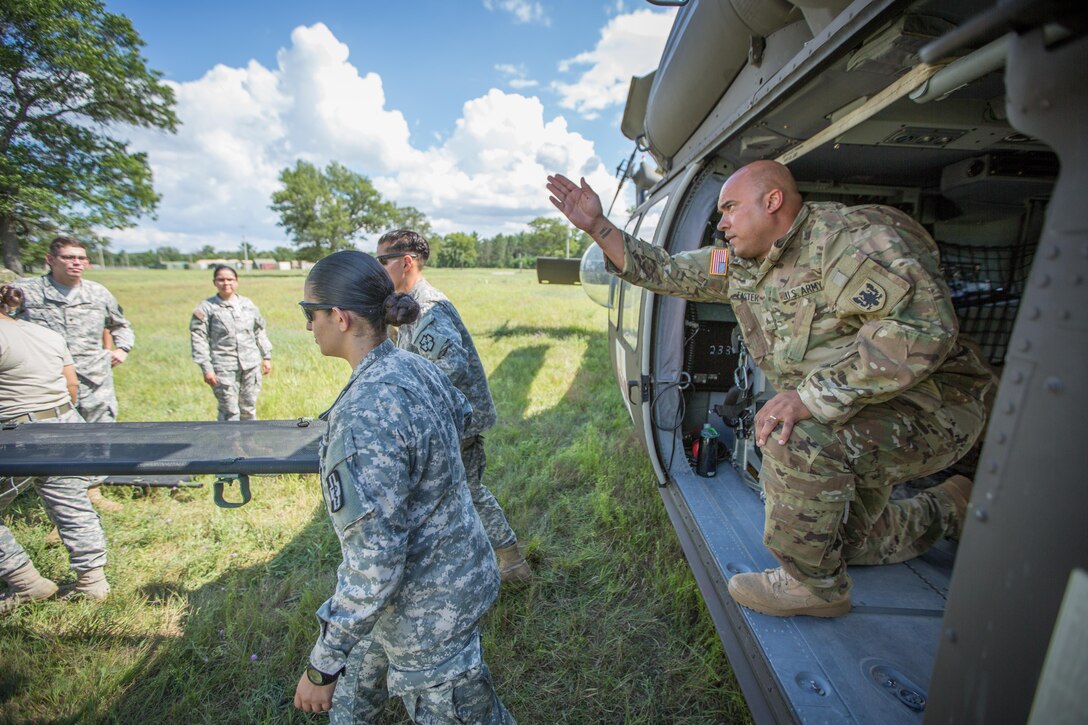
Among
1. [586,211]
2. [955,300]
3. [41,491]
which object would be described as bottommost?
[41,491]

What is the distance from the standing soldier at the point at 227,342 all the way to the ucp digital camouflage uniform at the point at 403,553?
13.2 ft

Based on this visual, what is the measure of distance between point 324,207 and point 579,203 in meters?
56.0

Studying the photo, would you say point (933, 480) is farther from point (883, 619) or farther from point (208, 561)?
point (208, 561)

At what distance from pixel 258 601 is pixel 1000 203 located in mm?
5394

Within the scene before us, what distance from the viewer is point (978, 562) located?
0.82m

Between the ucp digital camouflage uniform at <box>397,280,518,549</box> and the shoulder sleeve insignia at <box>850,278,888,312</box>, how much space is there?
5.61 feet

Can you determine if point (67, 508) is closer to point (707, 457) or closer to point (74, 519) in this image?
point (74, 519)

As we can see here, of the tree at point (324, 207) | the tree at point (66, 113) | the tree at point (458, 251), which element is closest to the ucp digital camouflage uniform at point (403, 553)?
the tree at point (66, 113)

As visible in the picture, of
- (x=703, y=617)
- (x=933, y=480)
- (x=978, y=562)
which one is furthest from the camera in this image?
(x=933, y=480)

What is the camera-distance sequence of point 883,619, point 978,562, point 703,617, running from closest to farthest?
1. point 978,562
2. point 883,619
3. point 703,617

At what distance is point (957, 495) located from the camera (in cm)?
235

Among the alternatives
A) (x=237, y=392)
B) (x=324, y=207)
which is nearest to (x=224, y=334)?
(x=237, y=392)

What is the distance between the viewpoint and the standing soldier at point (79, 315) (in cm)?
363

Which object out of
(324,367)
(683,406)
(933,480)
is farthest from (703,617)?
(324,367)
